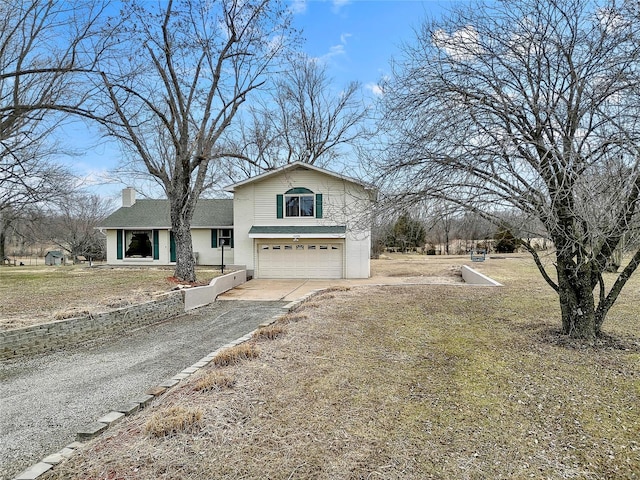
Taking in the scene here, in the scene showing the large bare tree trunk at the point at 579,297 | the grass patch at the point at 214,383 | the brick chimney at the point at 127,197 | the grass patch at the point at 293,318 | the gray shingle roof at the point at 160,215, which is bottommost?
the grass patch at the point at 214,383

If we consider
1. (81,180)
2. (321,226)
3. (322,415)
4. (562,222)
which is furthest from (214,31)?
(322,415)

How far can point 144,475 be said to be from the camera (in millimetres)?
2891

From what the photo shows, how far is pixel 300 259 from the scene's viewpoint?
60.6 feet

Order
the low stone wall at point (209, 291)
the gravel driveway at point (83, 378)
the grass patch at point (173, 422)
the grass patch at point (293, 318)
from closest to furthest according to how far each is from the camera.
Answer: the grass patch at point (173, 422)
the gravel driveway at point (83, 378)
the grass patch at point (293, 318)
the low stone wall at point (209, 291)

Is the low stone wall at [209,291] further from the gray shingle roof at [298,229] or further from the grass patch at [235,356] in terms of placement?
the grass patch at [235,356]

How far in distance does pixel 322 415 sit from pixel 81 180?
1950 cm

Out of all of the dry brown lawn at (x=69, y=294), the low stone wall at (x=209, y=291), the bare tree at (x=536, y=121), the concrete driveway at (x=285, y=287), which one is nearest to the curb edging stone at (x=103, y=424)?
the dry brown lawn at (x=69, y=294)

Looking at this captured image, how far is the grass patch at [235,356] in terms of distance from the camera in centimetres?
543

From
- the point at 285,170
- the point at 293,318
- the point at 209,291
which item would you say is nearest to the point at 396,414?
the point at 293,318

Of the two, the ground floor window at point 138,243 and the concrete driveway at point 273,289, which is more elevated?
the ground floor window at point 138,243

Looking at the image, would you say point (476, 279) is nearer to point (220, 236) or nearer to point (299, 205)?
point (299, 205)

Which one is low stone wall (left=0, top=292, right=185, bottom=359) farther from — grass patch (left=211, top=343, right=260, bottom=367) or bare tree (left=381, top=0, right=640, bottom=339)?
bare tree (left=381, top=0, right=640, bottom=339)

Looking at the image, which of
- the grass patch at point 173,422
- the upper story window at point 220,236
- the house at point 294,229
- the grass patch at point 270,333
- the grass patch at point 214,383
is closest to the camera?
the grass patch at point 173,422

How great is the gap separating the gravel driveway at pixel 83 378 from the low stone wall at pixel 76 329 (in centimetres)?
21
